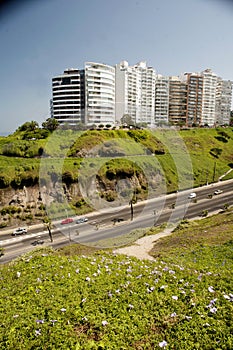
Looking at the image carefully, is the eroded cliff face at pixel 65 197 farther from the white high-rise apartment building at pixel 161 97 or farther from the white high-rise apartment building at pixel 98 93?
the white high-rise apartment building at pixel 161 97

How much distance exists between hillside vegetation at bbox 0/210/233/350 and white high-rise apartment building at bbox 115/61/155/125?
43901mm

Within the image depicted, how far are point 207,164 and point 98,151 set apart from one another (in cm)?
1541

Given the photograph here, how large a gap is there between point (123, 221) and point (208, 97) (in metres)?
53.6

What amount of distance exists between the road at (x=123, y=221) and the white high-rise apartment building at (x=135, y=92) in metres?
26.3

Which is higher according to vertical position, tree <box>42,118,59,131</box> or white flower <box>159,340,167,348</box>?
tree <box>42,118,59,131</box>

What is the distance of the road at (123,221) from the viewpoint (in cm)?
1681

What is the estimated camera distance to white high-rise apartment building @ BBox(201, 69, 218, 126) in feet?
208

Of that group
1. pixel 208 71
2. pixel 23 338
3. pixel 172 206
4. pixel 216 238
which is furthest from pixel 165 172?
pixel 208 71

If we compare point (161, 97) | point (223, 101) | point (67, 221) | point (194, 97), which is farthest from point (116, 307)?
point (223, 101)

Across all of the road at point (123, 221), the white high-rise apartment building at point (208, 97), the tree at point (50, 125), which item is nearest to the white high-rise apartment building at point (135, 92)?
the white high-rise apartment building at point (208, 97)

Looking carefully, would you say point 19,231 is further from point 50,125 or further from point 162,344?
point 50,125

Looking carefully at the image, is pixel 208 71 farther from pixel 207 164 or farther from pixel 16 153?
pixel 16 153

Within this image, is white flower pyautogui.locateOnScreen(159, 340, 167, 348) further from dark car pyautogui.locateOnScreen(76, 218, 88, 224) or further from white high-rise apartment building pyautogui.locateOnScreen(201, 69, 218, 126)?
white high-rise apartment building pyautogui.locateOnScreen(201, 69, 218, 126)

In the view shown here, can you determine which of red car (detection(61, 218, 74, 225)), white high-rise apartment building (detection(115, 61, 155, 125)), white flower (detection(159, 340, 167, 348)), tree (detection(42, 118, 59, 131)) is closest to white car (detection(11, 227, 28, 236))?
red car (detection(61, 218, 74, 225))
